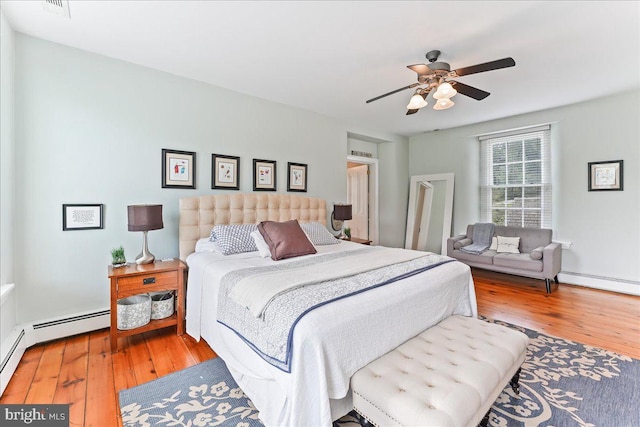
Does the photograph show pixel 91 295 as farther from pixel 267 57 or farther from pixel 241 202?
pixel 267 57

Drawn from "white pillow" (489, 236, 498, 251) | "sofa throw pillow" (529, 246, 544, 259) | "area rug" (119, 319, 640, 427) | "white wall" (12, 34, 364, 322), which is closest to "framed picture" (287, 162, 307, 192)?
"white wall" (12, 34, 364, 322)

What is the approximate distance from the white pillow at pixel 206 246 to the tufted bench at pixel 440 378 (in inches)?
79.7

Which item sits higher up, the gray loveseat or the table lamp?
the table lamp

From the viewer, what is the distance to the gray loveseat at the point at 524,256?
3.89 m

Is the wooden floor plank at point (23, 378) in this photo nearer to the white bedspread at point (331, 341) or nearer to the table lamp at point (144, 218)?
the table lamp at point (144, 218)

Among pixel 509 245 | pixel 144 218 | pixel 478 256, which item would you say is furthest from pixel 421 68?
pixel 509 245

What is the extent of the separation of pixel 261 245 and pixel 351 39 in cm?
204

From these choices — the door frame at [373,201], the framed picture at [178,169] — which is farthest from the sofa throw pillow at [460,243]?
the framed picture at [178,169]

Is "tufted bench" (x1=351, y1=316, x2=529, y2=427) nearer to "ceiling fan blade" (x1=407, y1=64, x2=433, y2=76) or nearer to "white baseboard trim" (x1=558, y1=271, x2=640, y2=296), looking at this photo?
"ceiling fan blade" (x1=407, y1=64, x2=433, y2=76)

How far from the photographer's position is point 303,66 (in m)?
2.96

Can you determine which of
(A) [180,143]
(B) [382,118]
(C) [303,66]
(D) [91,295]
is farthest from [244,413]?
(B) [382,118]

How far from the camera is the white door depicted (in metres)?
5.93

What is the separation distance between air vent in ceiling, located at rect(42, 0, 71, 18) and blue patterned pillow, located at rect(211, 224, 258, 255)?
205 centimetres

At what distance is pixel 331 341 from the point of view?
140 centimetres
